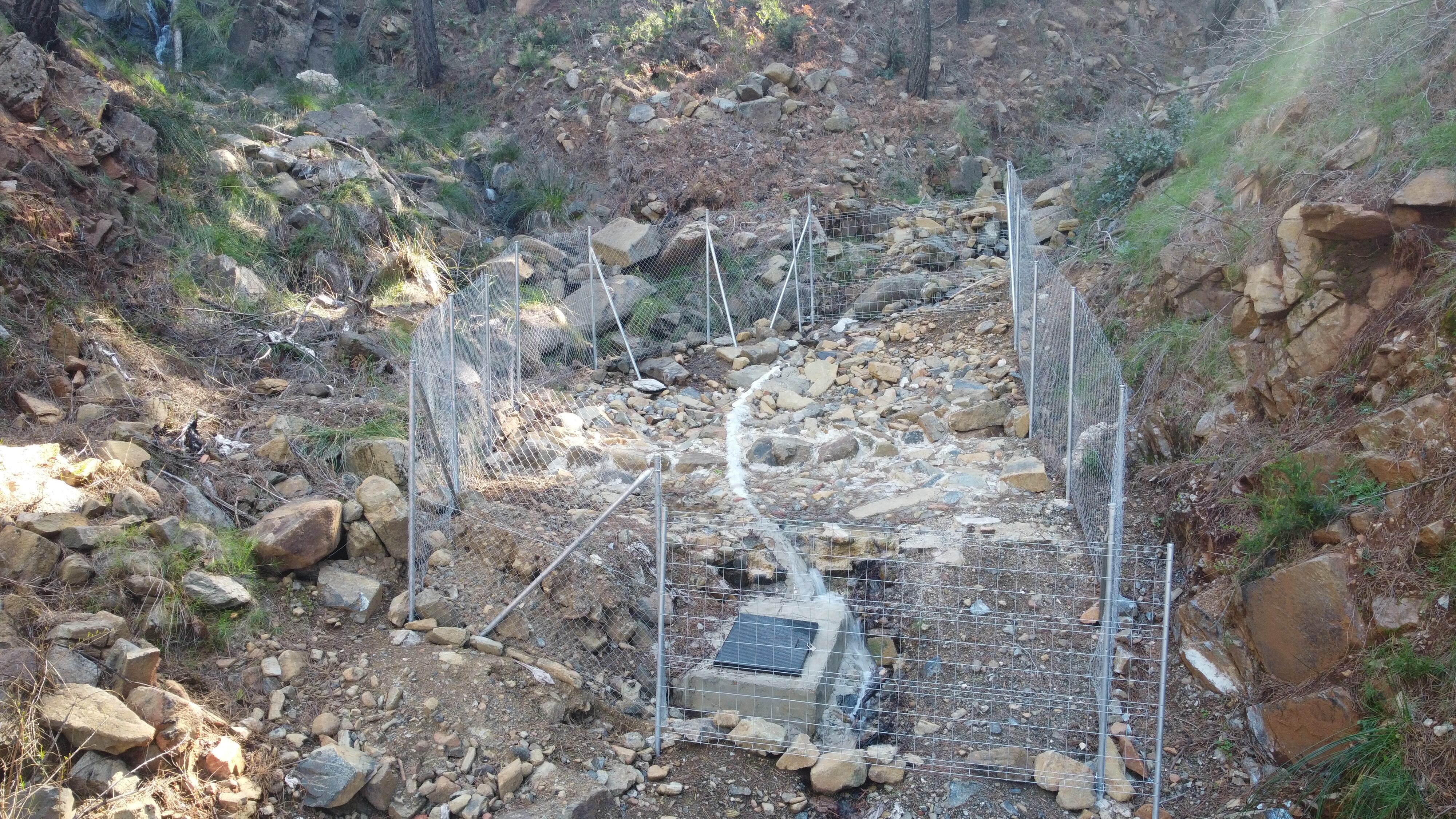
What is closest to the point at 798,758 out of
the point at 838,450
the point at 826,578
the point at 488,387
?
the point at 826,578

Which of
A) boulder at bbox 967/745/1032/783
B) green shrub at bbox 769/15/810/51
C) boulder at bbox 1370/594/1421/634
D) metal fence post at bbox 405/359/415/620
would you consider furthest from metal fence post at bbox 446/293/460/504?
green shrub at bbox 769/15/810/51

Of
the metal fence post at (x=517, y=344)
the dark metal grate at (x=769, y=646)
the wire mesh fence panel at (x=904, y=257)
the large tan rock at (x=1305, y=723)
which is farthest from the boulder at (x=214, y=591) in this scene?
the wire mesh fence panel at (x=904, y=257)

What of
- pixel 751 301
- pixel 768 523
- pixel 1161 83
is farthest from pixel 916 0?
pixel 768 523

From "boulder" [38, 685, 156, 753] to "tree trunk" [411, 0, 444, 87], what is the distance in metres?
14.6

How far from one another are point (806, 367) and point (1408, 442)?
19.6ft

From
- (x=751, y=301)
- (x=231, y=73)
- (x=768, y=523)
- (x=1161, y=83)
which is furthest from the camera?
(x=1161, y=83)

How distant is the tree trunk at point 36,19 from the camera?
378 inches

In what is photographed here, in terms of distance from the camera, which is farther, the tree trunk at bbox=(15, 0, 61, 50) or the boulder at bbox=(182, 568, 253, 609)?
Result: the tree trunk at bbox=(15, 0, 61, 50)

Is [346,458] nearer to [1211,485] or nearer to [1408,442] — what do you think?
[1211,485]

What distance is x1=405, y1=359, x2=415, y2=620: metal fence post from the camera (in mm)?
5492

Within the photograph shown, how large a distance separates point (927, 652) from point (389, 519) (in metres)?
3.28

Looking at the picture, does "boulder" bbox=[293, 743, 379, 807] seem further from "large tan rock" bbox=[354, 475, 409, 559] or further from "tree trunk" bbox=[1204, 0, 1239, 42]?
"tree trunk" bbox=[1204, 0, 1239, 42]

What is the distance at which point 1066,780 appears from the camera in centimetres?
457

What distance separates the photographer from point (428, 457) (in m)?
6.48
